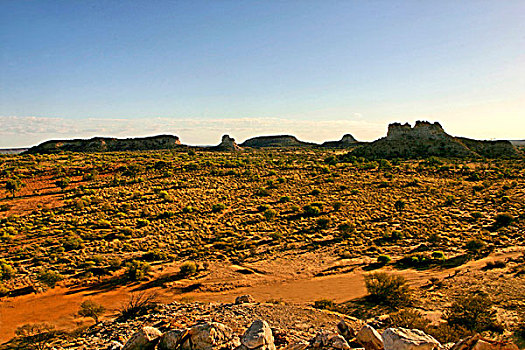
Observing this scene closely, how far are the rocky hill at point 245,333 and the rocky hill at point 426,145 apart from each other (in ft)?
226

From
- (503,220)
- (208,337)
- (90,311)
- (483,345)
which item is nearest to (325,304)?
(208,337)

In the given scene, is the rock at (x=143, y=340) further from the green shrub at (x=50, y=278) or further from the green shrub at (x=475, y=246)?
the green shrub at (x=475, y=246)

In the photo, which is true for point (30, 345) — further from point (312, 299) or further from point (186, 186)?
point (186, 186)

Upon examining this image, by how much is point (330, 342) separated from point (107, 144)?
123m

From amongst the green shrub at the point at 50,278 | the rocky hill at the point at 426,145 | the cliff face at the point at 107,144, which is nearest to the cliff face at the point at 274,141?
the cliff face at the point at 107,144

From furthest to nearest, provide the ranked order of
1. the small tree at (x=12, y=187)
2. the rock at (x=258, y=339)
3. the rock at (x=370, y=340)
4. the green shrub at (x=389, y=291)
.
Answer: the small tree at (x=12, y=187) → the green shrub at (x=389, y=291) → the rock at (x=370, y=340) → the rock at (x=258, y=339)

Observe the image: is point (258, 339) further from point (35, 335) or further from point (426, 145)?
point (426, 145)

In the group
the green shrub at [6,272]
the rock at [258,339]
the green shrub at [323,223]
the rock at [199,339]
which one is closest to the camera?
the rock at [258,339]

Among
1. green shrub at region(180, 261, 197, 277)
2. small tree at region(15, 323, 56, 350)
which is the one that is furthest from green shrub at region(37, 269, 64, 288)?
green shrub at region(180, 261, 197, 277)

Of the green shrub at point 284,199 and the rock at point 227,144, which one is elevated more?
the rock at point 227,144

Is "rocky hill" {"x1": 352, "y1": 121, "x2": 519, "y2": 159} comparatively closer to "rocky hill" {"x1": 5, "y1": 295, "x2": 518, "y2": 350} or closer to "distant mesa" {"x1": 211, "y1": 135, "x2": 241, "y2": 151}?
"distant mesa" {"x1": 211, "y1": 135, "x2": 241, "y2": 151}

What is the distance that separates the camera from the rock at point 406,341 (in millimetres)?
5590

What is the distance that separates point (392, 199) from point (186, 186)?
26.6 m

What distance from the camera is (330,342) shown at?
6.61m
